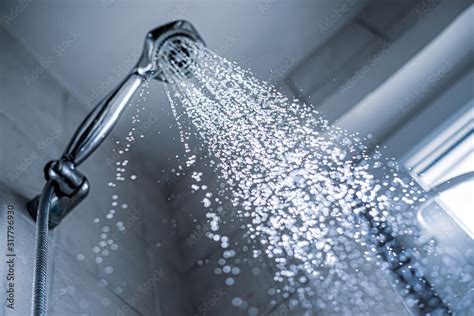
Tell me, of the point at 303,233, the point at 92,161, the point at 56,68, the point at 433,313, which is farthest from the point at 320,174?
the point at 56,68

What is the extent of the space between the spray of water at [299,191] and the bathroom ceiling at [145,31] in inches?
2.5

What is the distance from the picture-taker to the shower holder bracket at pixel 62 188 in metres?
0.95

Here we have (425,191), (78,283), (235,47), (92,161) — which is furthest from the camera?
(235,47)

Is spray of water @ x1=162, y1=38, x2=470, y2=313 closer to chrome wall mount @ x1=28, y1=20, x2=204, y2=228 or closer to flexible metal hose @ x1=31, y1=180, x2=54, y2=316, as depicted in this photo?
chrome wall mount @ x1=28, y1=20, x2=204, y2=228

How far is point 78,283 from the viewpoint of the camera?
3.30ft

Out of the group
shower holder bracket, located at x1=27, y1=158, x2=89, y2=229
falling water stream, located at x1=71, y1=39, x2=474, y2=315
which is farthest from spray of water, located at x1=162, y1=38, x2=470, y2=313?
shower holder bracket, located at x1=27, y1=158, x2=89, y2=229

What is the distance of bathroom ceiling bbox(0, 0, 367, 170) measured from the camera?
4.39 feet

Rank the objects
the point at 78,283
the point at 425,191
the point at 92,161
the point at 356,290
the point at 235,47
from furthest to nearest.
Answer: the point at 235,47
the point at 92,161
the point at 425,191
the point at 356,290
the point at 78,283

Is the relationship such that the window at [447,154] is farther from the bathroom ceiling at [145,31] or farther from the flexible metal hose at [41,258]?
the flexible metal hose at [41,258]

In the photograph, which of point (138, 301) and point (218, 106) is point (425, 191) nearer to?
point (218, 106)

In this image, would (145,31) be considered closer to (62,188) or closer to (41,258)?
(62,188)

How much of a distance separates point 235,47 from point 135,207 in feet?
1.43

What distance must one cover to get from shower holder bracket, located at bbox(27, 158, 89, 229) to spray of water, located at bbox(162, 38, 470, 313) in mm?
255

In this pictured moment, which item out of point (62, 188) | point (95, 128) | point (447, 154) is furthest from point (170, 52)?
point (447, 154)
